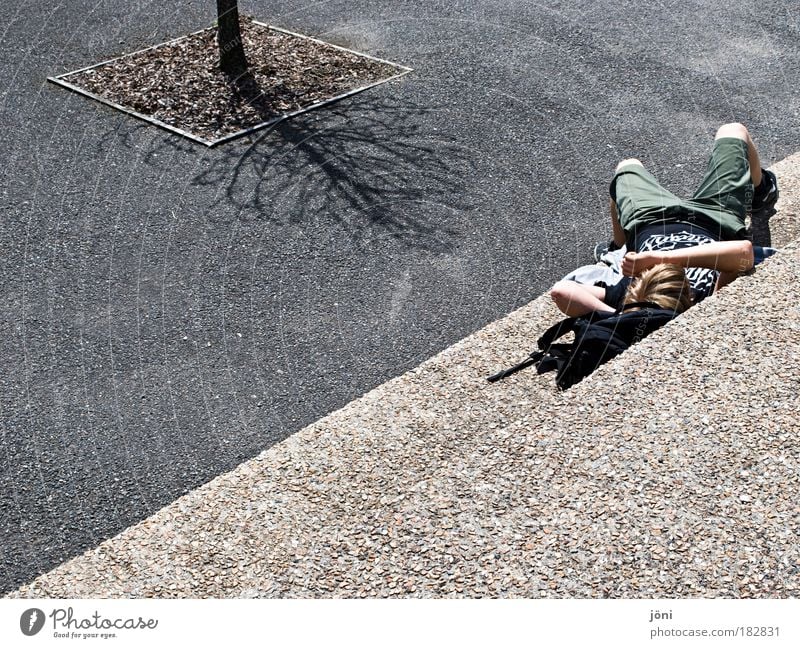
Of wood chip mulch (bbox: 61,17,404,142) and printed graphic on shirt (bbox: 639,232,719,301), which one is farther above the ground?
wood chip mulch (bbox: 61,17,404,142)

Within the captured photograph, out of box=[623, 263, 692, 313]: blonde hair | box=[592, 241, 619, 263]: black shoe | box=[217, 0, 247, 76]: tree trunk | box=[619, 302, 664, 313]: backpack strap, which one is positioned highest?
box=[217, 0, 247, 76]: tree trunk

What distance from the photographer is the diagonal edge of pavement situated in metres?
3.29

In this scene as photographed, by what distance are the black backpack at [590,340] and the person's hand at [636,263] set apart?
368mm

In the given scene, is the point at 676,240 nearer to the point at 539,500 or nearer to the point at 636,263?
the point at 636,263

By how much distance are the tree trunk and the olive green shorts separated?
4187 mm

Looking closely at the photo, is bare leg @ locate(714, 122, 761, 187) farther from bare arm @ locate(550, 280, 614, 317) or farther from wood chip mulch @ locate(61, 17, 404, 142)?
wood chip mulch @ locate(61, 17, 404, 142)

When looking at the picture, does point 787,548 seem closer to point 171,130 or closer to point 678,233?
point 678,233

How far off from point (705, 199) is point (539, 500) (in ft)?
10.2

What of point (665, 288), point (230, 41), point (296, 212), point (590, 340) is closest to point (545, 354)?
point (590, 340)

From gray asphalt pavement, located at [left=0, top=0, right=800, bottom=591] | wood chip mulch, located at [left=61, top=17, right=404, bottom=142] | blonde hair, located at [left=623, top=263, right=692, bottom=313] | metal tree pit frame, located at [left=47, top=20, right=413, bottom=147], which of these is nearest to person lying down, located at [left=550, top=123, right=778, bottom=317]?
blonde hair, located at [left=623, top=263, right=692, bottom=313]

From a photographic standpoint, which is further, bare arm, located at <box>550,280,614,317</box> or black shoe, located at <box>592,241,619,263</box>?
black shoe, located at <box>592,241,619,263</box>

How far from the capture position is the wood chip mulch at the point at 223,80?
8453mm

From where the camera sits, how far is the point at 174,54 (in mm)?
9461

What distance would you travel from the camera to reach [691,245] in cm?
542
